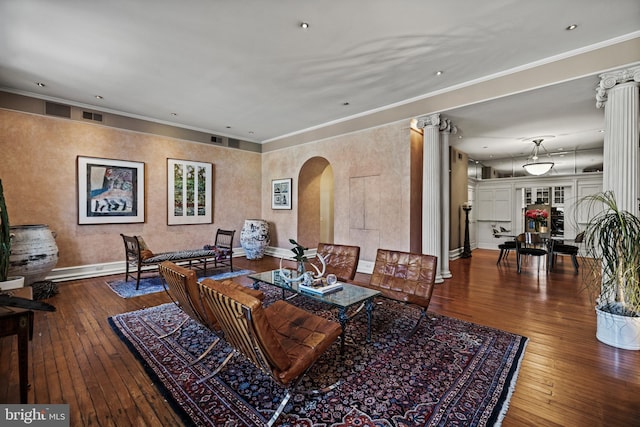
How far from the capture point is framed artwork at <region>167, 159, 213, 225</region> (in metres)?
6.43

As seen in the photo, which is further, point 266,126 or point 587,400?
point 266,126

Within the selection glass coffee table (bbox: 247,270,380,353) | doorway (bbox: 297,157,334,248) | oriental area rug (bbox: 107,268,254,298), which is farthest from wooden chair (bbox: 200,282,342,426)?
doorway (bbox: 297,157,334,248)

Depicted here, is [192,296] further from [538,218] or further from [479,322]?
[538,218]

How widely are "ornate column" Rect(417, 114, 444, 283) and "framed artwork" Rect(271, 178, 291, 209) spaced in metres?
3.66

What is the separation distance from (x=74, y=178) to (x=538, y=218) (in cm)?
1224

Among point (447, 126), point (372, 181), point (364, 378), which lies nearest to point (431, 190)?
point (372, 181)

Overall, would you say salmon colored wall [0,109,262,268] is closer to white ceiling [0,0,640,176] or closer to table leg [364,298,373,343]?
white ceiling [0,0,640,176]

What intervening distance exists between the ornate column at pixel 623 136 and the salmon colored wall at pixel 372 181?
261cm

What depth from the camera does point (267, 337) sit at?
65.0 inches

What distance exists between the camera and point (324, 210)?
8.58 metres

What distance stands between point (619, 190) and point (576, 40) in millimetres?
1825

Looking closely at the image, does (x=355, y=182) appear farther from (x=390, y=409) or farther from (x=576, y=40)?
(x=390, y=409)

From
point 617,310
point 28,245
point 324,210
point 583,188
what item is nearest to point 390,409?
point 617,310

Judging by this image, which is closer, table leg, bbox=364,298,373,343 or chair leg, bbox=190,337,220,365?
chair leg, bbox=190,337,220,365
